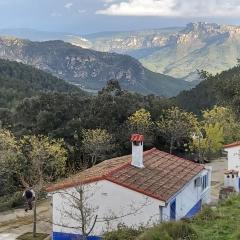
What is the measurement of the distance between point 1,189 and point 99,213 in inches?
717

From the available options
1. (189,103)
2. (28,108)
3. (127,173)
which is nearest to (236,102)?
(127,173)

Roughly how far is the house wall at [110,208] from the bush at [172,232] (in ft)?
20.7

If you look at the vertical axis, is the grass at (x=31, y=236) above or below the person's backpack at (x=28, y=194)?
below

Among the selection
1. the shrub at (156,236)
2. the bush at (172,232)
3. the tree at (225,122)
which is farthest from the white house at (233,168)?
the tree at (225,122)

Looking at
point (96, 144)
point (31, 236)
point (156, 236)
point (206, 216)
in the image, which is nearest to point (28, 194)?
point (31, 236)

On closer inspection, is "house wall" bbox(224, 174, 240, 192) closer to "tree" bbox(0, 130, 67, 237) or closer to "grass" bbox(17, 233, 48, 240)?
"tree" bbox(0, 130, 67, 237)

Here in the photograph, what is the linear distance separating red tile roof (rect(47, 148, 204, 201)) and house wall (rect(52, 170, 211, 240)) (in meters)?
0.23

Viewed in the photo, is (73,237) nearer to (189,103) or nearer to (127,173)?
(127,173)

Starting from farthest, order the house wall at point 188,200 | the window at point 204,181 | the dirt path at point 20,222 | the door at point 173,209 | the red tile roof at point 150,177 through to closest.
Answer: the window at point 204,181
the dirt path at point 20,222
the house wall at point 188,200
the door at point 173,209
the red tile roof at point 150,177

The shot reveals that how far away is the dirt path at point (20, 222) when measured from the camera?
73.2ft

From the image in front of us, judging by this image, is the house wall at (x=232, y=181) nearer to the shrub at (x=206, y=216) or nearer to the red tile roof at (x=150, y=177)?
the red tile roof at (x=150, y=177)

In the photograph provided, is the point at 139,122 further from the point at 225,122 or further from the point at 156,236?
the point at 156,236

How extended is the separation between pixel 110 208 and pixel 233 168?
51.9ft

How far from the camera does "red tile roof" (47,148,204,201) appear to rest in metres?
19.0
